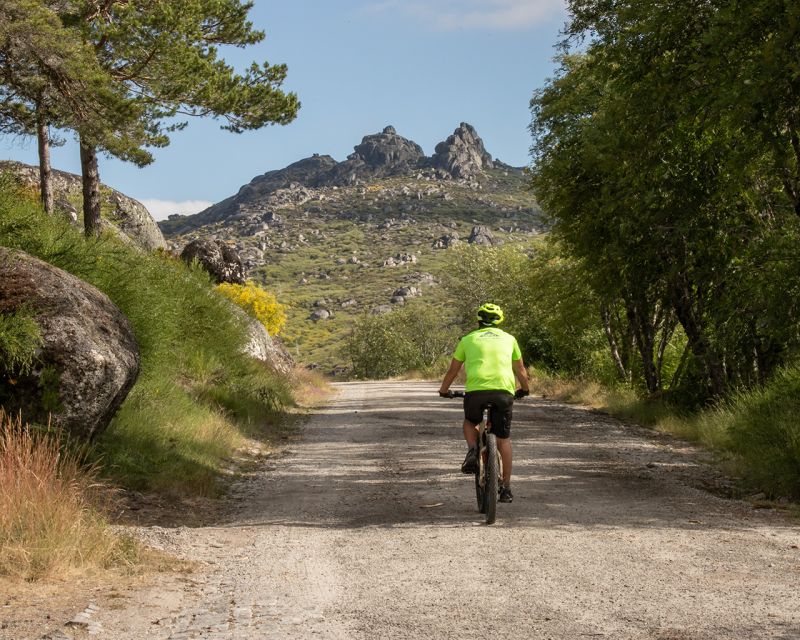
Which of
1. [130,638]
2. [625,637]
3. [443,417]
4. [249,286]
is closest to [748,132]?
[625,637]

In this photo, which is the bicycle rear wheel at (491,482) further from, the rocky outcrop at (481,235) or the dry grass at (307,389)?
the rocky outcrop at (481,235)

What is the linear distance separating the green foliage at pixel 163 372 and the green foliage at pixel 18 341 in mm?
1645

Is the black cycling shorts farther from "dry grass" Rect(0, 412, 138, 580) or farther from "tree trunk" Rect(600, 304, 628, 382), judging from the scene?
"tree trunk" Rect(600, 304, 628, 382)

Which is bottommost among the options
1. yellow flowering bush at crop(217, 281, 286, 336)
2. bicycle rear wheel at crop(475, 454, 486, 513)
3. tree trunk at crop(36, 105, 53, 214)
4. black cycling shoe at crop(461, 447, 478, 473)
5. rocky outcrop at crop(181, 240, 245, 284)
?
bicycle rear wheel at crop(475, 454, 486, 513)

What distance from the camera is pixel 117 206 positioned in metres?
33.9

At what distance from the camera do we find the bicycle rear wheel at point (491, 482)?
345 inches

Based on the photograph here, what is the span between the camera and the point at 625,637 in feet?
16.1

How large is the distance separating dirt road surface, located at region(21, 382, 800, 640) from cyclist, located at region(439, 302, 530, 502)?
0.63 metres

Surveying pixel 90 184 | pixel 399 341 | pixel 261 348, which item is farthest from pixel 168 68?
pixel 399 341

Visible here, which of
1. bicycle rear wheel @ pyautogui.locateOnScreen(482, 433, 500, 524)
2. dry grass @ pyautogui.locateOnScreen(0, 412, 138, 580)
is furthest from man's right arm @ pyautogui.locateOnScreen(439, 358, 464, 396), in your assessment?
dry grass @ pyautogui.locateOnScreen(0, 412, 138, 580)

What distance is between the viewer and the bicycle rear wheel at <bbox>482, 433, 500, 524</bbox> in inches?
345

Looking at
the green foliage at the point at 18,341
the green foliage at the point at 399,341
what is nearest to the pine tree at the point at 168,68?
the green foliage at the point at 18,341

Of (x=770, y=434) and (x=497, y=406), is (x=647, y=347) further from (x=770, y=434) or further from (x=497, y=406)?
(x=497, y=406)

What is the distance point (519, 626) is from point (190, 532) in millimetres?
4461
